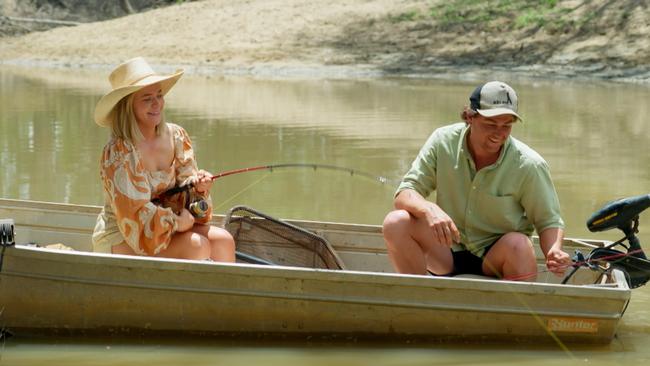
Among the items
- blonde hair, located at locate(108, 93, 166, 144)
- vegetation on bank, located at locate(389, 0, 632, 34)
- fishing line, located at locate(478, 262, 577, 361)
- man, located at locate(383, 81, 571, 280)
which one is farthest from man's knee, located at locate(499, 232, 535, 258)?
vegetation on bank, located at locate(389, 0, 632, 34)

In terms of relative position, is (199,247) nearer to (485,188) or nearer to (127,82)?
(127,82)

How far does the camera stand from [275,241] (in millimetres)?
5777

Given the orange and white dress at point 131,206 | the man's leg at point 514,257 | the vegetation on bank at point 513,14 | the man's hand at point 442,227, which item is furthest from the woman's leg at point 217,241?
the vegetation on bank at point 513,14

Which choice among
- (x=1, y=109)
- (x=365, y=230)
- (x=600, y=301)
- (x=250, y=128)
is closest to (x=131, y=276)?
(x=365, y=230)

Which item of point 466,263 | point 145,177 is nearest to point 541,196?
point 466,263

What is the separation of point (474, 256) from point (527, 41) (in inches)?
574

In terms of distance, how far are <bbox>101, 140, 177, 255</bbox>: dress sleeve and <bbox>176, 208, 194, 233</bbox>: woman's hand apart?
0.10 metres

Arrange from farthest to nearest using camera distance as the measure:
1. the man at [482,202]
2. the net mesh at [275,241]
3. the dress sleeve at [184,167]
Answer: the net mesh at [275,241] < the dress sleeve at [184,167] < the man at [482,202]

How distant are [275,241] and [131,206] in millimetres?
1212

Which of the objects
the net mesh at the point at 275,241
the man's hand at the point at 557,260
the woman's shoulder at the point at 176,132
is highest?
the woman's shoulder at the point at 176,132

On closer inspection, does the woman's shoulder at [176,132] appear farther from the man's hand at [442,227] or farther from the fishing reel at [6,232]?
the man's hand at [442,227]

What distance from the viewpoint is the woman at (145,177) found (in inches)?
187

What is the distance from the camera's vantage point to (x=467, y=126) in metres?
4.81

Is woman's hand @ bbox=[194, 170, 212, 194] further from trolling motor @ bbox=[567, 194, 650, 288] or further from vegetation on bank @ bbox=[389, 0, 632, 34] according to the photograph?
vegetation on bank @ bbox=[389, 0, 632, 34]
